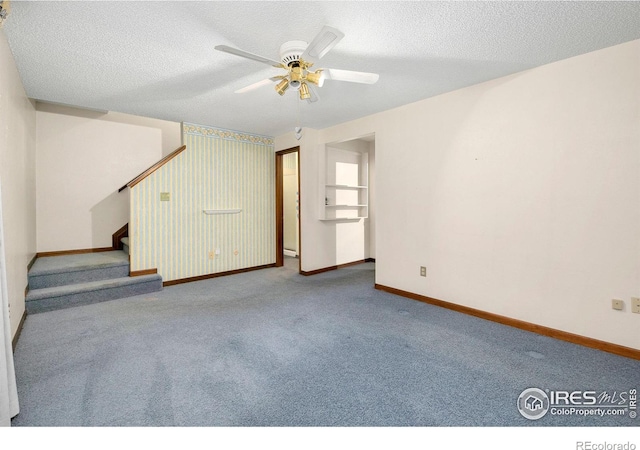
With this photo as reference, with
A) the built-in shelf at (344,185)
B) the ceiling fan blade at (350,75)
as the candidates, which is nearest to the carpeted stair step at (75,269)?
the built-in shelf at (344,185)

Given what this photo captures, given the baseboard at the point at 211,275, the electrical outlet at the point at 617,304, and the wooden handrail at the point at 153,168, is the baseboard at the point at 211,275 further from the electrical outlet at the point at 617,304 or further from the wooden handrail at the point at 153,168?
the electrical outlet at the point at 617,304

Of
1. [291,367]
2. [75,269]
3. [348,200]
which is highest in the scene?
[348,200]

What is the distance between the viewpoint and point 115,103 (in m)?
3.54

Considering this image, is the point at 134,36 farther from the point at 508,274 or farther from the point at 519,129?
the point at 508,274

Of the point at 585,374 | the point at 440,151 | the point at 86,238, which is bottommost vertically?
the point at 585,374

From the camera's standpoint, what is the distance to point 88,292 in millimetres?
3443

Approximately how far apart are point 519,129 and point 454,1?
1520 millimetres

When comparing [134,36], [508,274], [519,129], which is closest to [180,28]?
[134,36]

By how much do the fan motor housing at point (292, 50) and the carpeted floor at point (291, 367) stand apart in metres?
2.19

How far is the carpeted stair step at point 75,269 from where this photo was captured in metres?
3.36

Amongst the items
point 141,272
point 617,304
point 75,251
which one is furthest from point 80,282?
point 617,304

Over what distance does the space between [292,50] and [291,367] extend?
2.24 meters

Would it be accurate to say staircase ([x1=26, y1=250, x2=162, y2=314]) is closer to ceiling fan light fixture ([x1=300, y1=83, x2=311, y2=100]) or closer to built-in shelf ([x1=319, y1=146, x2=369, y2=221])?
built-in shelf ([x1=319, y1=146, x2=369, y2=221])

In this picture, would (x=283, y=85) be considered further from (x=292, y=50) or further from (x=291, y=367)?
(x=291, y=367)
